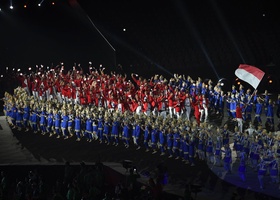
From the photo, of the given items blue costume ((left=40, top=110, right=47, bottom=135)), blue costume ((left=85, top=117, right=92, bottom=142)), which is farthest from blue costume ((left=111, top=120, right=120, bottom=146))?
blue costume ((left=40, top=110, right=47, bottom=135))

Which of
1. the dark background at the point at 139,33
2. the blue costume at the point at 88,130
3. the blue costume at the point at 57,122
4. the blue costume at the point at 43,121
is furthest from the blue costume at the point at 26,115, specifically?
the dark background at the point at 139,33

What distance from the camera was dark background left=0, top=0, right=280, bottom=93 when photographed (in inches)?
1411

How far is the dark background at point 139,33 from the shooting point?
1411 inches

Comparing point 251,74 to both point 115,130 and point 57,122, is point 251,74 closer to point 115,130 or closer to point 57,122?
point 115,130

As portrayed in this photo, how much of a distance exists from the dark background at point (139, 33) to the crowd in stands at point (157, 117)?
23.8 feet

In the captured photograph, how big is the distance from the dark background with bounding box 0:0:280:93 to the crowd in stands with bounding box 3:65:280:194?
7.26 m

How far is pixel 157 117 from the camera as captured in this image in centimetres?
2344

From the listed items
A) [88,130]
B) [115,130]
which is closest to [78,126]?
[88,130]

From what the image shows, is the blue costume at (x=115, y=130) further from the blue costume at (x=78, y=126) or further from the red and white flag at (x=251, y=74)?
the red and white flag at (x=251, y=74)

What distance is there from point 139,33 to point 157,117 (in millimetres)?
17051

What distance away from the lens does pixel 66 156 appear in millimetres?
22219

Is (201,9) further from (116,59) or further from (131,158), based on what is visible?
(131,158)

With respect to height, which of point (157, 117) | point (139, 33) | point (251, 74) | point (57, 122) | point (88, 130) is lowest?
point (88, 130)

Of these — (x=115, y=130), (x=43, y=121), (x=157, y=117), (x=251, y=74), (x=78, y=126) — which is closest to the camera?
(x=251, y=74)
